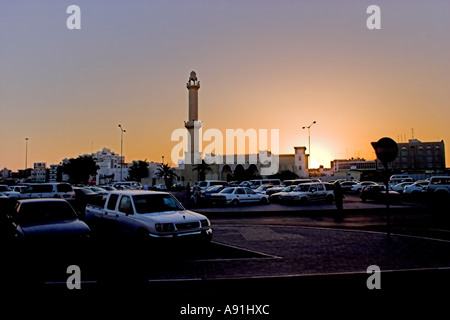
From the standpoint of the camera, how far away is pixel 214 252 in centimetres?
888

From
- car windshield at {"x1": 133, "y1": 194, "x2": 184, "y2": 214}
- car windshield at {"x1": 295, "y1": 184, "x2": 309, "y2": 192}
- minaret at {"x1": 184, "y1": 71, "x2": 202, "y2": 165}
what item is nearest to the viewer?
car windshield at {"x1": 133, "y1": 194, "x2": 184, "y2": 214}

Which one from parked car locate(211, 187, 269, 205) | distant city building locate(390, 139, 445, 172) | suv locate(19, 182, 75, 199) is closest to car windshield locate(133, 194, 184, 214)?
suv locate(19, 182, 75, 199)

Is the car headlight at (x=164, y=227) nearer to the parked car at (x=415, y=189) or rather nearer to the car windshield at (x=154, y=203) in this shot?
the car windshield at (x=154, y=203)

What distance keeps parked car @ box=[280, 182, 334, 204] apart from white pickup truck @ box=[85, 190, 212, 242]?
15578 mm

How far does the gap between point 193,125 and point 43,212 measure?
6630 centimetres

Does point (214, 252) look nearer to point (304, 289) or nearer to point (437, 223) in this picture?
point (304, 289)

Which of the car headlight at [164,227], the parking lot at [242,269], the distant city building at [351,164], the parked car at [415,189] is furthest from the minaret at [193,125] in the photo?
the distant city building at [351,164]

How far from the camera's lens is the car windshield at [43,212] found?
28.0ft

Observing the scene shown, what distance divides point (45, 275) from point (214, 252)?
405cm

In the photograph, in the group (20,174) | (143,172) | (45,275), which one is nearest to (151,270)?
(45,275)

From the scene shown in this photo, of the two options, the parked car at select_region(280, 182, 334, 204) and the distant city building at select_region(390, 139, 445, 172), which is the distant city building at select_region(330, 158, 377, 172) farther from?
the parked car at select_region(280, 182, 334, 204)

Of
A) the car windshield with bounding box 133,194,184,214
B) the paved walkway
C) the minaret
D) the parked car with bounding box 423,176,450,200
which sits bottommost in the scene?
the paved walkway

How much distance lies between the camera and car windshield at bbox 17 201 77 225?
336 inches

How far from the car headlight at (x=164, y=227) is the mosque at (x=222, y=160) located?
6538 cm
